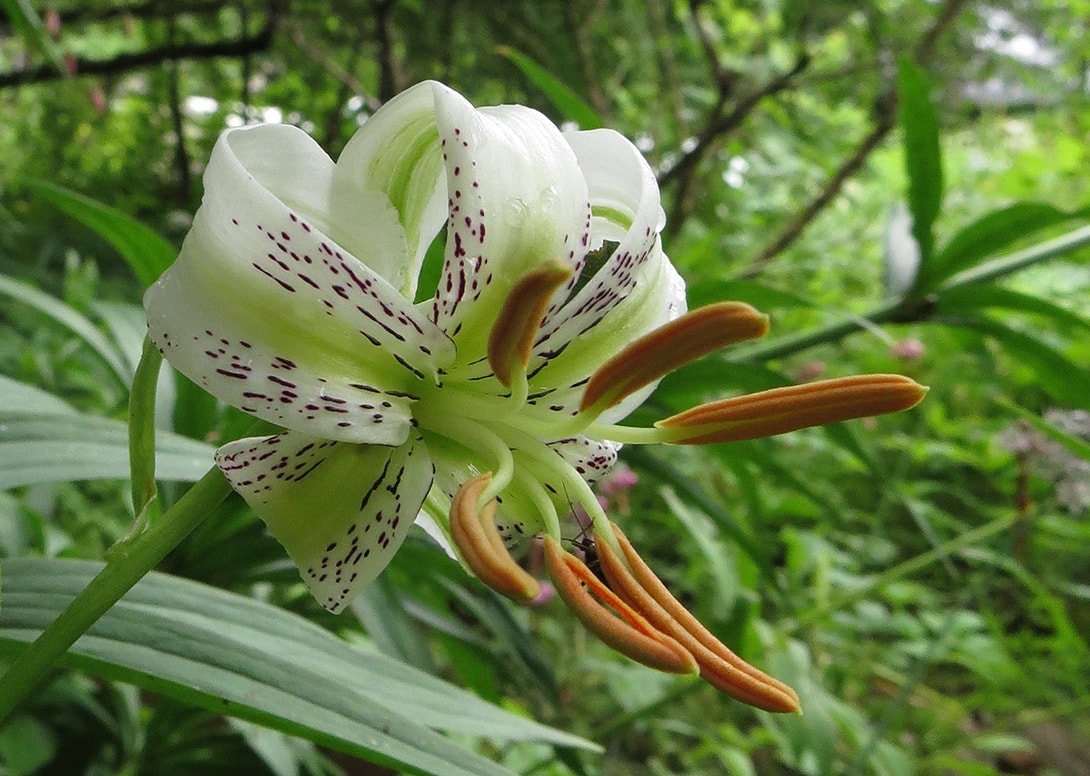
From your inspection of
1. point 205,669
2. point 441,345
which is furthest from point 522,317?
point 205,669

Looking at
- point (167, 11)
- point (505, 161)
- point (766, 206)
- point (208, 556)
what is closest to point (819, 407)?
point (505, 161)

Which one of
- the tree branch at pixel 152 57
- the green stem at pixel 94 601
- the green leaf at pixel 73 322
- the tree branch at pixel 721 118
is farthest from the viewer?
the tree branch at pixel 152 57

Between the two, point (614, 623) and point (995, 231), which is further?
point (995, 231)

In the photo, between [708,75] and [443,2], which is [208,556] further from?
[708,75]

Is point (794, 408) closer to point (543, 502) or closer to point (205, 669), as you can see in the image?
point (543, 502)

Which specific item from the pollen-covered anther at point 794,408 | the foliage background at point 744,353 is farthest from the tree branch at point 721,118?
the pollen-covered anther at point 794,408

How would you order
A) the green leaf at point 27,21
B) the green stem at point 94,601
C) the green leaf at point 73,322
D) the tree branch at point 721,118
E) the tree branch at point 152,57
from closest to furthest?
the green stem at point 94,601 → the green leaf at point 27,21 → the green leaf at point 73,322 → the tree branch at point 721,118 → the tree branch at point 152,57

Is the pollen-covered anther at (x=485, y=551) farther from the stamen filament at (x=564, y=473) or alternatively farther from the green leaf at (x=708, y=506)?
the green leaf at (x=708, y=506)
